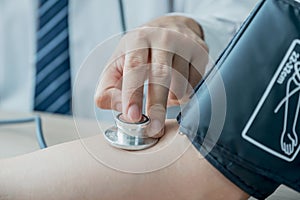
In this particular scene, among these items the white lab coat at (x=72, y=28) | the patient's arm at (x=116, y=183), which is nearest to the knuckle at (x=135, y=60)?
the patient's arm at (x=116, y=183)

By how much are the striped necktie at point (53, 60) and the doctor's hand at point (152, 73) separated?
15.0 inches

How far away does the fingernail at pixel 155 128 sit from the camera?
618mm

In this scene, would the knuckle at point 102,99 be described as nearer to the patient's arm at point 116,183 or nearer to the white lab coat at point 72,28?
the patient's arm at point 116,183

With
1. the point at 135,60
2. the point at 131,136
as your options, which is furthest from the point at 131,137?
the point at 135,60

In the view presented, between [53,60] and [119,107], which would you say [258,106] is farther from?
[53,60]

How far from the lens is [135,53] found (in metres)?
0.71

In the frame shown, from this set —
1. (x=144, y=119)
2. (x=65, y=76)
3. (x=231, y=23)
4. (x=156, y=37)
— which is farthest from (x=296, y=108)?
(x=65, y=76)

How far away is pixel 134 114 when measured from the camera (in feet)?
2.01

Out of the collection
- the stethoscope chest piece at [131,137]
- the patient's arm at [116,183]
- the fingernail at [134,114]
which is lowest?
the patient's arm at [116,183]

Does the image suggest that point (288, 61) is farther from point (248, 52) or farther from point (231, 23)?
point (231, 23)

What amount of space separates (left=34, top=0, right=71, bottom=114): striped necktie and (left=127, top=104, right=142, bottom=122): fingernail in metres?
0.55

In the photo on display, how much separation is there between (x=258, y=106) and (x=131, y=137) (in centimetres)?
15

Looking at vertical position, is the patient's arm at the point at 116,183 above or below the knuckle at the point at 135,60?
below

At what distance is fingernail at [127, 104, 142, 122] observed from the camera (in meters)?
0.61
